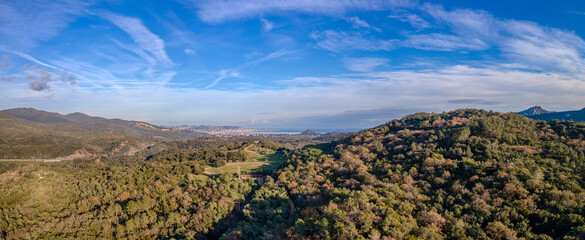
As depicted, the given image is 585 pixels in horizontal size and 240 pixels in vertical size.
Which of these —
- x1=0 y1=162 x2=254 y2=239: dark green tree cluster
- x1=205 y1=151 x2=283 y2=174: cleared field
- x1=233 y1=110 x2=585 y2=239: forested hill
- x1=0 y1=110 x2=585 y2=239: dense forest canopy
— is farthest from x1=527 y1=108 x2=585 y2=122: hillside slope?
x1=0 y1=162 x2=254 y2=239: dark green tree cluster

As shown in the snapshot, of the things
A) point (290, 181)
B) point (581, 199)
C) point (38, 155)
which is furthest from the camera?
point (38, 155)

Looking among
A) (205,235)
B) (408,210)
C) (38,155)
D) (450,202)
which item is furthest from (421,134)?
(38,155)

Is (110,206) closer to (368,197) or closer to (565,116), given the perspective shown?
(368,197)

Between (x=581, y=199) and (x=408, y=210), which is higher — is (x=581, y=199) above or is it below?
above

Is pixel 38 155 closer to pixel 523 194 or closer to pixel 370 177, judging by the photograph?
pixel 370 177

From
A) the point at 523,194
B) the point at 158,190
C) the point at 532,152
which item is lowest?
the point at 158,190

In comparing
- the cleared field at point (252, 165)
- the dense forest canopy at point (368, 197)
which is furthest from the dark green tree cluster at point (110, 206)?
the cleared field at point (252, 165)

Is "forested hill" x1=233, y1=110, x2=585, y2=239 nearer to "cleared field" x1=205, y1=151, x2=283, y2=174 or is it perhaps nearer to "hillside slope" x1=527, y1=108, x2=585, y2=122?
"cleared field" x1=205, y1=151, x2=283, y2=174
